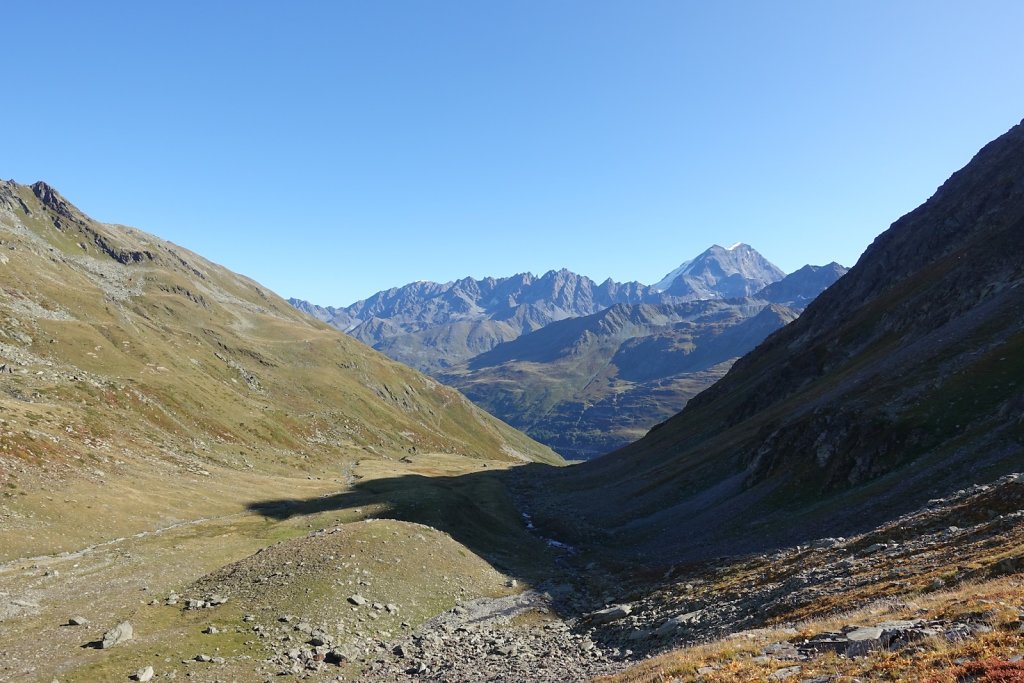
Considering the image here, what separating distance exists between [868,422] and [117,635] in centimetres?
7669

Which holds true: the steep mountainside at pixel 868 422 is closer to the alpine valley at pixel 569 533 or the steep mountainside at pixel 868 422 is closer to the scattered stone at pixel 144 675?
the alpine valley at pixel 569 533

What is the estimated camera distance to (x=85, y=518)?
58062 mm

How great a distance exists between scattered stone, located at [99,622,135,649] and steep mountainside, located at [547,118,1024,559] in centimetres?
5099

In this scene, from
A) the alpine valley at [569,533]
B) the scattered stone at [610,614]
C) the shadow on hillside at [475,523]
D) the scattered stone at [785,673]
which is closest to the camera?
the scattered stone at [785,673]

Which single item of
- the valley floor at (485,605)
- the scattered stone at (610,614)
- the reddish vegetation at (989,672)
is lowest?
the scattered stone at (610,614)

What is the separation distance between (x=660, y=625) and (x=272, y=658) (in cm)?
2573

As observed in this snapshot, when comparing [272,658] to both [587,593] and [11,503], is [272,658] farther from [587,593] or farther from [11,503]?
[11,503]

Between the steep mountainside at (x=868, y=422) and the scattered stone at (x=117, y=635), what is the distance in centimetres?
5099

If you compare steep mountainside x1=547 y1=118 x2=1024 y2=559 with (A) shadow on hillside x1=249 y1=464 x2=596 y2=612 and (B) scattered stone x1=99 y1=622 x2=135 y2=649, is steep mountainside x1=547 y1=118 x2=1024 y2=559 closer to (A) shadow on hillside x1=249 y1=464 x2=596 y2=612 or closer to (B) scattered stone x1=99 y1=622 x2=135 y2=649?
(A) shadow on hillside x1=249 y1=464 x2=596 y2=612

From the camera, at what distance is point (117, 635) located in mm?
34844

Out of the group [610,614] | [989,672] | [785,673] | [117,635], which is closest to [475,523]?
[610,614]

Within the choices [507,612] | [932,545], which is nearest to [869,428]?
[932,545]

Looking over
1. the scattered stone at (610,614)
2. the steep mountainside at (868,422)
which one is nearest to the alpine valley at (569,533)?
the steep mountainside at (868,422)

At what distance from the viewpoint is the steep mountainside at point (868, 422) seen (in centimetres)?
5712
